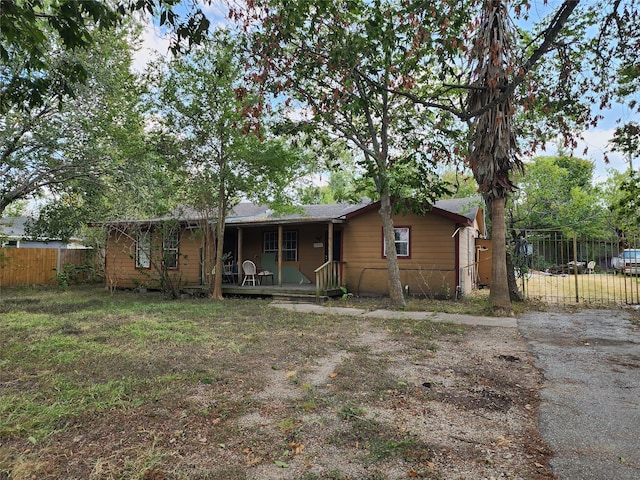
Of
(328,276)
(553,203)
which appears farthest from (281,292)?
(553,203)

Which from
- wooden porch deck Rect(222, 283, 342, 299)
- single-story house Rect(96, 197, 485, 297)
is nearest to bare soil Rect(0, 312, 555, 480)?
wooden porch deck Rect(222, 283, 342, 299)

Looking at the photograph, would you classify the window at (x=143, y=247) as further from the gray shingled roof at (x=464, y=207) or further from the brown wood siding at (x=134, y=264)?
the gray shingled roof at (x=464, y=207)

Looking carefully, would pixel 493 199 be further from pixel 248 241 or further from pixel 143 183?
pixel 248 241

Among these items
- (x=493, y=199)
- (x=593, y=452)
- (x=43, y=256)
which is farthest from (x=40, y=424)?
(x=43, y=256)

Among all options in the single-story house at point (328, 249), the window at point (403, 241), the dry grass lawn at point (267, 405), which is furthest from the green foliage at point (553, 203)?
the dry grass lawn at point (267, 405)

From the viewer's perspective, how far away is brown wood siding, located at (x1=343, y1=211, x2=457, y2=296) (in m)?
11.8

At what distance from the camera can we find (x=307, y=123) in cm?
970

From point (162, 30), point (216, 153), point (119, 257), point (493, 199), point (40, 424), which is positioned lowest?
point (40, 424)

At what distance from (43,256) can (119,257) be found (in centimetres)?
363

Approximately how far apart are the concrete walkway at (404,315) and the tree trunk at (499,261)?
572mm

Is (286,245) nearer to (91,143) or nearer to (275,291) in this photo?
(275,291)

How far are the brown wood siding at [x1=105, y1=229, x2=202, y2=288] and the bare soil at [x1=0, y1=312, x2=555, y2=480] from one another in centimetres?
1002

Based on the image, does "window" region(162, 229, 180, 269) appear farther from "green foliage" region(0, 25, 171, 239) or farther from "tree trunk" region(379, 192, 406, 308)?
"tree trunk" region(379, 192, 406, 308)

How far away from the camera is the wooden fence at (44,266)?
1622 cm
